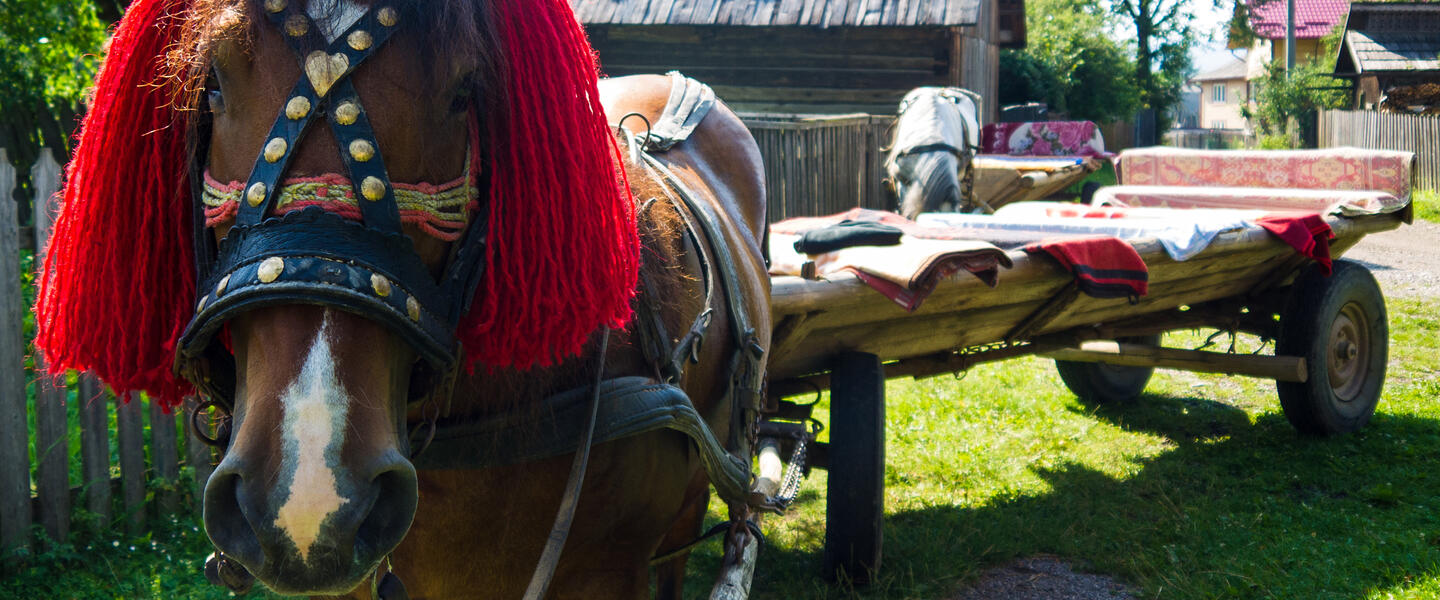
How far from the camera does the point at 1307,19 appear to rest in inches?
1734

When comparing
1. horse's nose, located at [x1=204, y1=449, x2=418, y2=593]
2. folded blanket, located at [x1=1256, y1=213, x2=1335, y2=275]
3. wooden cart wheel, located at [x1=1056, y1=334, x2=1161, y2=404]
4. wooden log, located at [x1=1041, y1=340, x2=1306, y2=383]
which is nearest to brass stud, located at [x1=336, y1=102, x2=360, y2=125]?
horse's nose, located at [x1=204, y1=449, x2=418, y2=593]

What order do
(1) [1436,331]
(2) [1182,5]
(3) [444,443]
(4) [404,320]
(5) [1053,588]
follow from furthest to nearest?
1. (2) [1182,5]
2. (1) [1436,331]
3. (5) [1053,588]
4. (3) [444,443]
5. (4) [404,320]

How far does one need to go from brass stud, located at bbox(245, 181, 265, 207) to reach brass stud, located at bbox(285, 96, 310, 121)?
0.09 metres

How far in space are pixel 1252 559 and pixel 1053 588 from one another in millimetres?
712

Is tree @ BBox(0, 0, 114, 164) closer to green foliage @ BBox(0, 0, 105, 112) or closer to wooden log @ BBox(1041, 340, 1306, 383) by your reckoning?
green foliage @ BBox(0, 0, 105, 112)

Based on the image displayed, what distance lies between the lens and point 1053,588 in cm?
356

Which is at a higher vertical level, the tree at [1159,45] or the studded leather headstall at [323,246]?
the tree at [1159,45]

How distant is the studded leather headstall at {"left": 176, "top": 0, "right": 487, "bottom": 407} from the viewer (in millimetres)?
1170

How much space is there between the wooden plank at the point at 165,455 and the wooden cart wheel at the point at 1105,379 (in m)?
4.17

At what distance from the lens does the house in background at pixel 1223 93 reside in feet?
201

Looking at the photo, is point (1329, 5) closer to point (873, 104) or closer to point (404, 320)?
point (873, 104)

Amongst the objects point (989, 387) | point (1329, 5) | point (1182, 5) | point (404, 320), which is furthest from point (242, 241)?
point (1329, 5)

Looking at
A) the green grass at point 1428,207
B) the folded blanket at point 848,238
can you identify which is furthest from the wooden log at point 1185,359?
the green grass at point 1428,207

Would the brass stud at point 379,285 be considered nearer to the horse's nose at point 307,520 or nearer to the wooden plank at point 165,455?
the horse's nose at point 307,520
